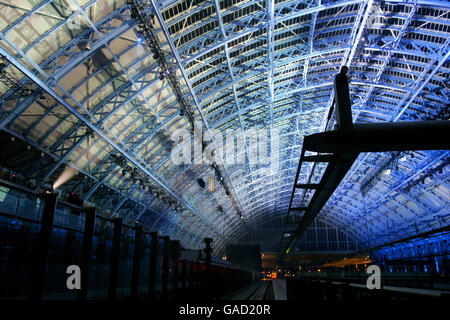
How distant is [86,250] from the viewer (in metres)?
5.50

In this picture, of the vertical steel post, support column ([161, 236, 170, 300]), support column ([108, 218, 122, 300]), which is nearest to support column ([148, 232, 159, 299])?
support column ([161, 236, 170, 300])

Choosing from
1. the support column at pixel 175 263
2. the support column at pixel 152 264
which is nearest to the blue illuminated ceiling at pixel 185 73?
the support column at pixel 175 263

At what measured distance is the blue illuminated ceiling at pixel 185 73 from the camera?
17.2m

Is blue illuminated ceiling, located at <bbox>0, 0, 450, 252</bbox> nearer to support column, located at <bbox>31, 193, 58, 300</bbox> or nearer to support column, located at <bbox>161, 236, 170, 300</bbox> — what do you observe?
support column, located at <bbox>161, 236, 170, 300</bbox>

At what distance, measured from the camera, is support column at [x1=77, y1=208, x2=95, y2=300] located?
17.6 feet

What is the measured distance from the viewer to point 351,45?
24156 millimetres

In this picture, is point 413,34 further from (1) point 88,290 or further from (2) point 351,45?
(1) point 88,290

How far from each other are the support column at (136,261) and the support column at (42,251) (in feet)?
8.93

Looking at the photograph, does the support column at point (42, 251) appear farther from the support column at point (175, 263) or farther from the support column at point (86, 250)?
the support column at point (175, 263)

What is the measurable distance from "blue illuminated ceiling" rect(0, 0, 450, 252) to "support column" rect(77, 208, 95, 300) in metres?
12.9

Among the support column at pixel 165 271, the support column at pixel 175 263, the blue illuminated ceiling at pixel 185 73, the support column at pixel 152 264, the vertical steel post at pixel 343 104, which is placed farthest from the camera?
the blue illuminated ceiling at pixel 185 73
